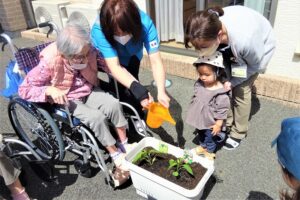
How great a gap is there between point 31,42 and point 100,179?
12.2 feet

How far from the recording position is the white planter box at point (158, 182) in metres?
1.61

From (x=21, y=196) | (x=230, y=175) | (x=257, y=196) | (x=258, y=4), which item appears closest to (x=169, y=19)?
(x=258, y=4)

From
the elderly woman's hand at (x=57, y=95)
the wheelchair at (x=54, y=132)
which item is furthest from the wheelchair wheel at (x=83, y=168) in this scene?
the elderly woman's hand at (x=57, y=95)

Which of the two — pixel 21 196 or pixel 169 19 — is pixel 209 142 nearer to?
pixel 21 196

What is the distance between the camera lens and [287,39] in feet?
8.96

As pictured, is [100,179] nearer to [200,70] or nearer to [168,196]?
[168,196]

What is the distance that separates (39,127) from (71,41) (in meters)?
0.69

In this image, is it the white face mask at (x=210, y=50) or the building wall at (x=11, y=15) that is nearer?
the white face mask at (x=210, y=50)

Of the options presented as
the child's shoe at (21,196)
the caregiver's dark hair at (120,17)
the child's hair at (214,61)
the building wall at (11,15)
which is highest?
the caregiver's dark hair at (120,17)

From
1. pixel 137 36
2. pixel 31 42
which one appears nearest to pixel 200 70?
pixel 137 36

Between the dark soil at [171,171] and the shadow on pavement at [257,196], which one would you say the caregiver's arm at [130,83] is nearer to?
the dark soil at [171,171]

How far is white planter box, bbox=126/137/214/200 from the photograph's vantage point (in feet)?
5.28

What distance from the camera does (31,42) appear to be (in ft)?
16.5

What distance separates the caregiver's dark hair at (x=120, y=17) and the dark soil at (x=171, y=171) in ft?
2.84
